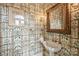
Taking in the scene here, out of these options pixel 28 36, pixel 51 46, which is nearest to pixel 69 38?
pixel 51 46

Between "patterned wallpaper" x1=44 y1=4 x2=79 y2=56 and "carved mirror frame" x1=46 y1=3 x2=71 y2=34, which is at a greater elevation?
"carved mirror frame" x1=46 y1=3 x2=71 y2=34

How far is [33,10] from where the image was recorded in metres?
1.54

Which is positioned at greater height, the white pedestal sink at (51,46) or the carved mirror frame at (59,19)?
the carved mirror frame at (59,19)

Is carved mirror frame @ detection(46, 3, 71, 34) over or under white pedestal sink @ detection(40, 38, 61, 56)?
over

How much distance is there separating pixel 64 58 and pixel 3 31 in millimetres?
689

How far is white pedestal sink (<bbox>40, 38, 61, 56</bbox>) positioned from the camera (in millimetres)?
1535

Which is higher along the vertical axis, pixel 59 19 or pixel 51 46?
pixel 59 19

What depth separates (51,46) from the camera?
1.54 meters

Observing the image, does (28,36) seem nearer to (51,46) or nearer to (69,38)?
(51,46)

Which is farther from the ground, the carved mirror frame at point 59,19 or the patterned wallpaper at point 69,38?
the carved mirror frame at point 59,19

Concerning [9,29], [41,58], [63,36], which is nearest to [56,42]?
[63,36]

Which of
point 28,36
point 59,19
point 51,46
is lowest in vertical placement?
point 51,46

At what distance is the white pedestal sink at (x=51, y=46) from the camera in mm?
1535

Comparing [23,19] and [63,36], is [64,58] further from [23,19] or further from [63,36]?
[23,19]
